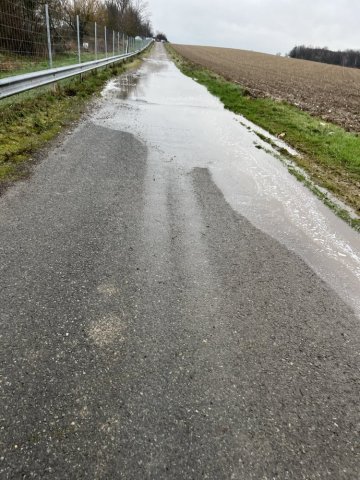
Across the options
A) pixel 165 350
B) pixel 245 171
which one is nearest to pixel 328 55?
pixel 245 171

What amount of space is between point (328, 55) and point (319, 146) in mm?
150487

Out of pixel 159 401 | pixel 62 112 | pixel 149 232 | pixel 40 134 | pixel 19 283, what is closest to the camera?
pixel 159 401

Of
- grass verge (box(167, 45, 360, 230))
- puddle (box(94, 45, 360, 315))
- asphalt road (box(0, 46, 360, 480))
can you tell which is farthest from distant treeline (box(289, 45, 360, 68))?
asphalt road (box(0, 46, 360, 480))

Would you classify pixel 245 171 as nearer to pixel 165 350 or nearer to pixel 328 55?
pixel 165 350

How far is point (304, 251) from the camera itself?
4.07m

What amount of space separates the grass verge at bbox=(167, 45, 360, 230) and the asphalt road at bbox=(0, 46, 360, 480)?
2344mm

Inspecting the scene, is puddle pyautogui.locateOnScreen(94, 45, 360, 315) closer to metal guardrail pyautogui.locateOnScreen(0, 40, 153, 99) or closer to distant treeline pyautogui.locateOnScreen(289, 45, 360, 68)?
metal guardrail pyautogui.locateOnScreen(0, 40, 153, 99)

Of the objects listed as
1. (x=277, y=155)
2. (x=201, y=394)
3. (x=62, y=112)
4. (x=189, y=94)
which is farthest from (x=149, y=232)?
(x=189, y=94)

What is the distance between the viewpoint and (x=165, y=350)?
253 cm

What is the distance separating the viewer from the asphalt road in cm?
191

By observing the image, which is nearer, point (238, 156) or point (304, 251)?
point (304, 251)

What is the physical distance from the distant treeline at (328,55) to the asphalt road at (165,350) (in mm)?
138858

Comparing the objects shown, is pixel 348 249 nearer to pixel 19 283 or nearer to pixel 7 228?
pixel 19 283

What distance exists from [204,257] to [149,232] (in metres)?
0.74
